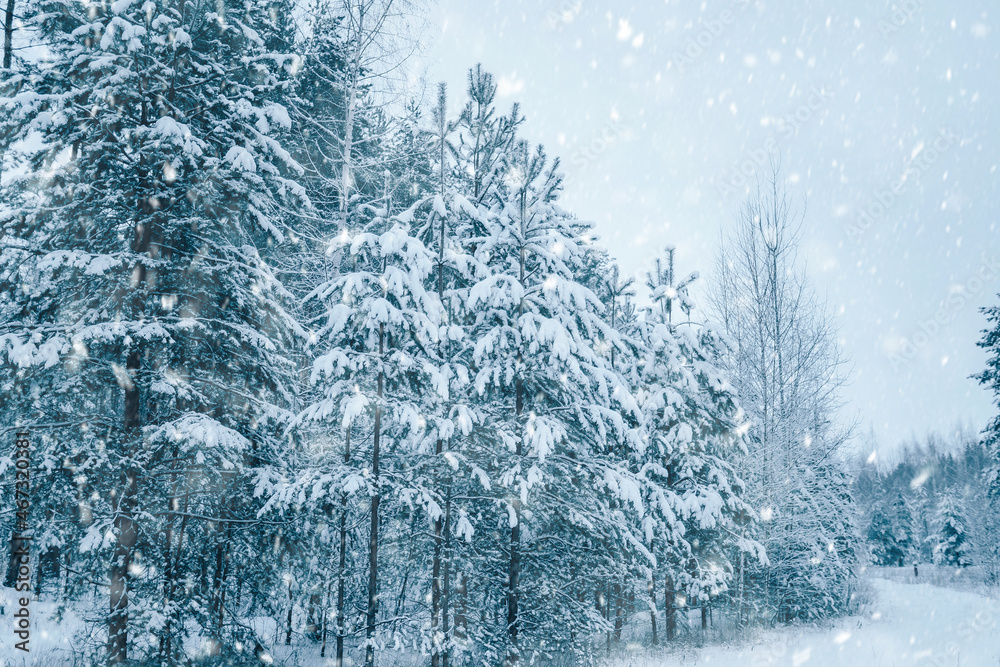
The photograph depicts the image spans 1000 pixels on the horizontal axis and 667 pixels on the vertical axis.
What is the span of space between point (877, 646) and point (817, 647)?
1500 mm

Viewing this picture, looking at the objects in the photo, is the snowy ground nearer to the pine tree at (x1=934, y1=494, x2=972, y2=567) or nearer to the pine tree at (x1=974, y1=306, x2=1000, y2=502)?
the pine tree at (x1=974, y1=306, x2=1000, y2=502)

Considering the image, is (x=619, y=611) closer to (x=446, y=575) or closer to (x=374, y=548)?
(x=446, y=575)

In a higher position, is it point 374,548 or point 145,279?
point 145,279

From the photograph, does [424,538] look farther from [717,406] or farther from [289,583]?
[717,406]

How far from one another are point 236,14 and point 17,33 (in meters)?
3.59

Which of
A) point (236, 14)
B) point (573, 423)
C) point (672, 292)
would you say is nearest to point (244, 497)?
point (573, 423)

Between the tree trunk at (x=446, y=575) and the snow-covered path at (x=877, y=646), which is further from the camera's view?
the snow-covered path at (x=877, y=646)

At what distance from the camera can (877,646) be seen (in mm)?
13570

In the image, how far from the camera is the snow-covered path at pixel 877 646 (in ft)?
38.4

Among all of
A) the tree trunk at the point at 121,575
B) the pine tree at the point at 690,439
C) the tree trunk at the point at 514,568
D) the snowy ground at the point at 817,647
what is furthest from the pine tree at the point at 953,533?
the tree trunk at the point at 121,575

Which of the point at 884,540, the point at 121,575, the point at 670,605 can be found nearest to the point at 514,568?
the point at 121,575

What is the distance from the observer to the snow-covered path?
11.7 metres

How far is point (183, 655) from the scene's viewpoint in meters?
7.36

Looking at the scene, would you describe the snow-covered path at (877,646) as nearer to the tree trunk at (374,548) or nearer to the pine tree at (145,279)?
the tree trunk at (374,548)
